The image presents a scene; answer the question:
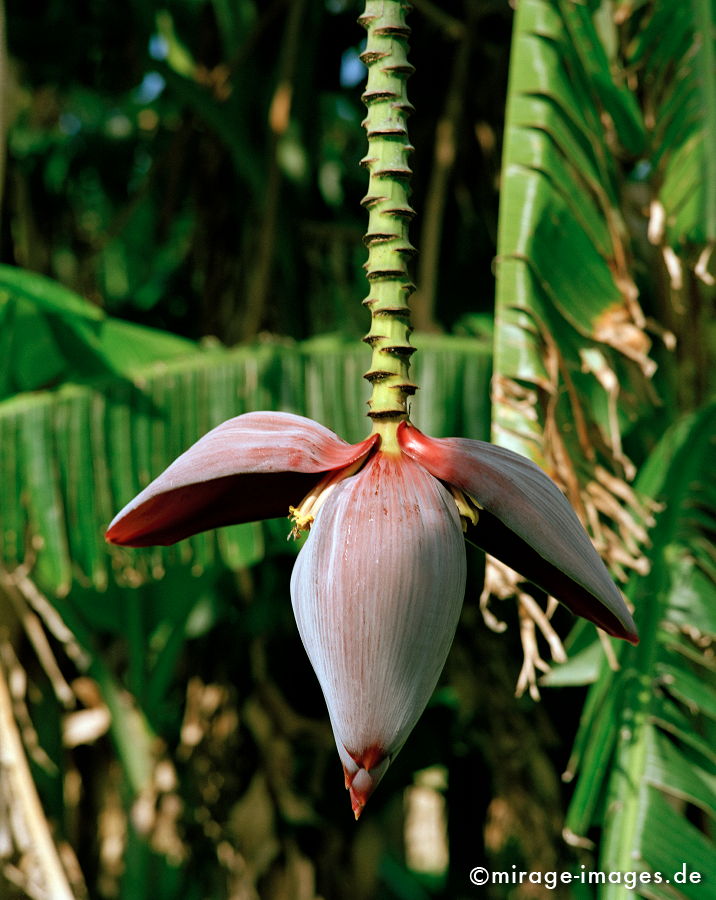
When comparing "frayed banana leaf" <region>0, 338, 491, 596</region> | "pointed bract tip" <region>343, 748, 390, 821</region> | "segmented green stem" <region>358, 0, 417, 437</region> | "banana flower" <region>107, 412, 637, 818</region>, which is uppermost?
"segmented green stem" <region>358, 0, 417, 437</region>

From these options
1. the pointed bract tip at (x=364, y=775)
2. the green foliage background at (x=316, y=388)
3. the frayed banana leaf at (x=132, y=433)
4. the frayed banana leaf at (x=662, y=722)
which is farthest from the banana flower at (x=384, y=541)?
the frayed banana leaf at (x=132, y=433)

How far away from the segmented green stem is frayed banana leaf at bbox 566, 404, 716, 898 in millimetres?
461

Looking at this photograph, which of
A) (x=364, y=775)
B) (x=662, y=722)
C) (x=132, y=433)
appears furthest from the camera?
(x=132, y=433)

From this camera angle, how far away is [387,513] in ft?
0.76

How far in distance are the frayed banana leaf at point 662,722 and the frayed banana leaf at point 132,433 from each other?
0.74ft

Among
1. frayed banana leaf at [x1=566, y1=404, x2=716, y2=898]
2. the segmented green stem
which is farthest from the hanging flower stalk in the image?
frayed banana leaf at [x1=566, y1=404, x2=716, y2=898]

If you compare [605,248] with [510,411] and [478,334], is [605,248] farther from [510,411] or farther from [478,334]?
[478,334]

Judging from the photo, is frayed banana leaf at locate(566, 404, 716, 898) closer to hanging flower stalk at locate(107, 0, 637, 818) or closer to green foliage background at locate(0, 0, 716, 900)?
green foliage background at locate(0, 0, 716, 900)

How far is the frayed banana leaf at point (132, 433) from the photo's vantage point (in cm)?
81

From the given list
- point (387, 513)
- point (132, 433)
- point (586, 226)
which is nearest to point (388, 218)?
point (387, 513)

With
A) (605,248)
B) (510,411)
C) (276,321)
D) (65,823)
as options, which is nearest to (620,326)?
(605,248)

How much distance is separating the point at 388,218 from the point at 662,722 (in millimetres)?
520

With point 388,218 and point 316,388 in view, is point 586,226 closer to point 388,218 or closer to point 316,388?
point 316,388

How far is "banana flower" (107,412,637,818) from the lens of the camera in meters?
0.23
